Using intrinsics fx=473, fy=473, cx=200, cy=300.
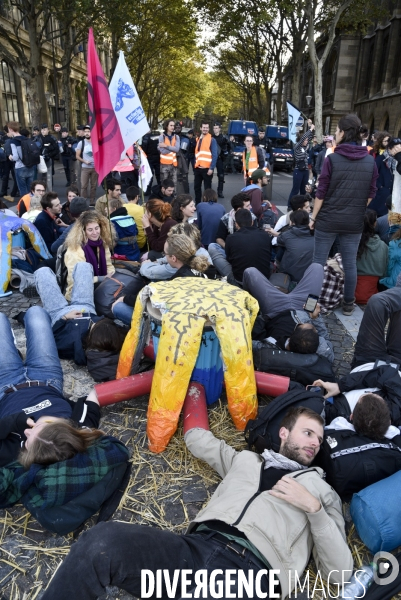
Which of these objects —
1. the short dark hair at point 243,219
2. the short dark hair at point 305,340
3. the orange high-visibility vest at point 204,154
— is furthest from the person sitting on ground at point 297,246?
the orange high-visibility vest at point 204,154

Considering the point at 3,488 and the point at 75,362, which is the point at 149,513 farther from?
the point at 75,362

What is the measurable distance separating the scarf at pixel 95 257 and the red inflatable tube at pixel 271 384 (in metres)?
2.66

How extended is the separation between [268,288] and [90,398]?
2.11m

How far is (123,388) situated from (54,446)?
110cm

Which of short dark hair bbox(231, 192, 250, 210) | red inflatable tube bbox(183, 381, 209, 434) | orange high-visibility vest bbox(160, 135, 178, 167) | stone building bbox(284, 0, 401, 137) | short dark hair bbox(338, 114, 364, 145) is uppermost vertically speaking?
stone building bbox(284, 0, 401, 137)

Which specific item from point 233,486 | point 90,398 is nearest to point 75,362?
point 90,398

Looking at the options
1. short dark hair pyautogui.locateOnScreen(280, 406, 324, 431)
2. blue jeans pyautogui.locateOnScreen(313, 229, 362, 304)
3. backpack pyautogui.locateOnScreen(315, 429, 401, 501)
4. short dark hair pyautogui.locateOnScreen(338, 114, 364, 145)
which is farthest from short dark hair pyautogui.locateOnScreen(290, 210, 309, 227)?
short dark hair pyautogui.locateOnScreen(280, 406, 324, 431)

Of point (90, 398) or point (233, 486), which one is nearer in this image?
point (233, 486)

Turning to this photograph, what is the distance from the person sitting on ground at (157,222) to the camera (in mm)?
6203

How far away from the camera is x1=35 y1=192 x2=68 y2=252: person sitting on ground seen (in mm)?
6655

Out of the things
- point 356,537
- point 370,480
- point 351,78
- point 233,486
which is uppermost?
point 351,78

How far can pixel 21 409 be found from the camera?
3.17 m

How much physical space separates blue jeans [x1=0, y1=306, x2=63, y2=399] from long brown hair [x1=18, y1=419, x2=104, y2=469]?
0.98m

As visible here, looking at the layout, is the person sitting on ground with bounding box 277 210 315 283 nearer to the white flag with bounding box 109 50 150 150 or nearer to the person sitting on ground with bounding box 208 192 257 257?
the person sitting on ground with bounding box 208 192 257 257
